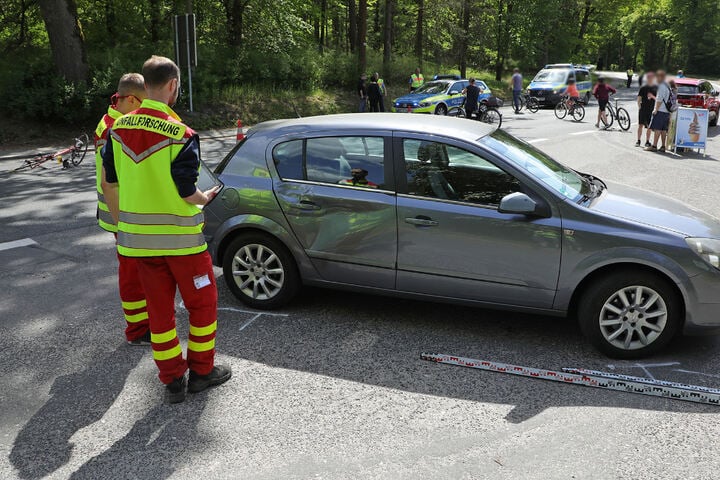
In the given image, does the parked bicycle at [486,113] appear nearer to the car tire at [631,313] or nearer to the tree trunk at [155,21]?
the tree trunk at [155,21]

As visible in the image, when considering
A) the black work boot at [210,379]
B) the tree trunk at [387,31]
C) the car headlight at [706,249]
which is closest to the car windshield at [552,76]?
the tree trunk at [387,31]

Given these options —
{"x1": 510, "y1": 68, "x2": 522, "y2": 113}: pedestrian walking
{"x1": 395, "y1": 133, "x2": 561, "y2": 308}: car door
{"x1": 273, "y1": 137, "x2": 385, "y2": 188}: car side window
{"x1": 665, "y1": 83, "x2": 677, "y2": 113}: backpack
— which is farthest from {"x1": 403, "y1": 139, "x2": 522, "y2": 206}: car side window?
{"x1": 510, "y1": 68, "x2": 522, "y2": 113}: pedestrian walking

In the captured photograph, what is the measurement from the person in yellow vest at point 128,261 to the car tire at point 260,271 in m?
0.90

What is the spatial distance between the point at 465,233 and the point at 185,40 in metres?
16.0

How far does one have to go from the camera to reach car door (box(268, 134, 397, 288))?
4.95 meters

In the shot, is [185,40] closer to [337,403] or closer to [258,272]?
[258,272]

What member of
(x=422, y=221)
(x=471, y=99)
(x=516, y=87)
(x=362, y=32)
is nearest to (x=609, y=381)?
(x=422, y=221)

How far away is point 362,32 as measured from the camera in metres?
28.6

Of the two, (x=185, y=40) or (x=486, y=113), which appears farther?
(x=486, y=113)

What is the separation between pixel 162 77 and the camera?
11.9 ft

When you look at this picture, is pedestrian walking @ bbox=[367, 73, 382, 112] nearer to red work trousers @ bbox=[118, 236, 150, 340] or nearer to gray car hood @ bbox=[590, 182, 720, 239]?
gray car hood @ bbox=[590, 182, 720, 239]

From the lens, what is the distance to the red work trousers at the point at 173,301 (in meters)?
3.79

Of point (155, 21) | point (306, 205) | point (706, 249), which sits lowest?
point (706, 249)

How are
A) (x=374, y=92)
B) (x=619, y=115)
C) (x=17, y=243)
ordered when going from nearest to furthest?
(x=17, y=243), (x=619, y=115), (x=374, y=92)
